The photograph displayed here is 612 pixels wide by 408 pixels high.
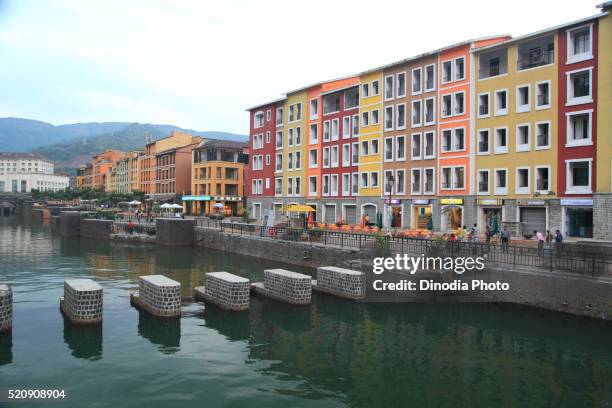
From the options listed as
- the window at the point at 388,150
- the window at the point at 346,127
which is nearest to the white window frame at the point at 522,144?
the window at the point at 388,150

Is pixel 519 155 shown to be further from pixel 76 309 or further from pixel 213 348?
pixel 76 309

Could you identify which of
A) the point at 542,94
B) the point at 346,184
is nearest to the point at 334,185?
the point at 346,184

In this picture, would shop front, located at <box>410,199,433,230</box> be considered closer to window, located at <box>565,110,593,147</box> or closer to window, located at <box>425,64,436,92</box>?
window, located at <box>425,64,436,92</box>

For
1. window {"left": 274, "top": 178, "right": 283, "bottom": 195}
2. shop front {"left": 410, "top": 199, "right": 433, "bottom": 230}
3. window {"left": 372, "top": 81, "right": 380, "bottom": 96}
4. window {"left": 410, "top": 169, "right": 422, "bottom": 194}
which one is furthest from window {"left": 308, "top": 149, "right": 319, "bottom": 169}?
shop front {"left": 410, "top": 199, "right": 433, "bottom": 230}

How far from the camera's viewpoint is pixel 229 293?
21.6 metres

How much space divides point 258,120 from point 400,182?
30876 mm

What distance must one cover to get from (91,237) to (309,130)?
103 feet

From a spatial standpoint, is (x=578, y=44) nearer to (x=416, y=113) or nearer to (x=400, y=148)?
(x=416, y=113)

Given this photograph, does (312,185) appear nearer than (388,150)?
No

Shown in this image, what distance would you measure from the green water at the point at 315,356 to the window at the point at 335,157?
117 feet

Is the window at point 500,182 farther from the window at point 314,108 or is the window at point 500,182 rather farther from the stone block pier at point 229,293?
the stone block pier at point 229,293

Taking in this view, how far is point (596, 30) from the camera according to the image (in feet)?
116

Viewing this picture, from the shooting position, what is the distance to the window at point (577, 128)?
36.4 metres

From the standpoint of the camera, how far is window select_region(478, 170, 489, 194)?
140 feet
